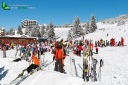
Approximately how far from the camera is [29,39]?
58.7 m

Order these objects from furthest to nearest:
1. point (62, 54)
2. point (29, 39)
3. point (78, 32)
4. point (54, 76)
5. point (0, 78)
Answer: point (78, 32) → point (29, 39) → point (0, 78) → point (62, 54) → point (54, 76)

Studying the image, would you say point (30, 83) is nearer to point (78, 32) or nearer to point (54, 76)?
point (54, 76)

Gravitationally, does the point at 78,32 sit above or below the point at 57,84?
above

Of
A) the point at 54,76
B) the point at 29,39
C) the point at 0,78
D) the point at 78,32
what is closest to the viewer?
the point at 54,76

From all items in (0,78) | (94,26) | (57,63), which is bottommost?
(0,78)

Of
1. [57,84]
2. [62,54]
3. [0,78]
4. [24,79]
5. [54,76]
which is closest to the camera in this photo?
[57,84]

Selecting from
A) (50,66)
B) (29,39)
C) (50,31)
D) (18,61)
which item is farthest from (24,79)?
(50,31)

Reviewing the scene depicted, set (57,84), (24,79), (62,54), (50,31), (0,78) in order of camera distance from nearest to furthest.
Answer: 1. (57,84)
2. (24,79)
3. (62,54)
4. (0,78)
5. (50,31)

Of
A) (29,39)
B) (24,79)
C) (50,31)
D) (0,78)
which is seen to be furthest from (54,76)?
(50,31)

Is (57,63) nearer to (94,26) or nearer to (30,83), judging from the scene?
(30,83)

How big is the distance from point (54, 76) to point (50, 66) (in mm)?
6589

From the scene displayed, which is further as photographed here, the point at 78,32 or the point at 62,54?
the point at 78,32

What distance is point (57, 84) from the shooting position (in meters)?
10.2

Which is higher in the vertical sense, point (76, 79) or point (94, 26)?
point (94, 26)
